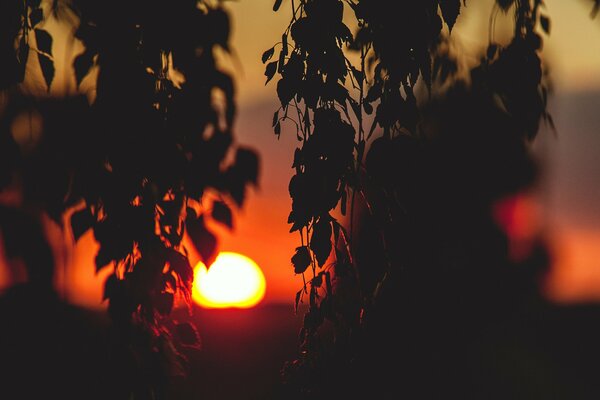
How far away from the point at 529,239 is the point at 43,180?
20.6 metres

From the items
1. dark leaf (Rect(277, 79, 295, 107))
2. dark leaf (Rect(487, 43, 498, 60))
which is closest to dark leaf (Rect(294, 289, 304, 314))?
dark leaf (Rect(277, 79, 295, 107))

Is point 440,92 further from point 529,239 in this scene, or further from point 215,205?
point 529,239

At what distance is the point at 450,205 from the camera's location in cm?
466

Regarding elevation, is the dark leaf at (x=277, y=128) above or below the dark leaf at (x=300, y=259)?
above

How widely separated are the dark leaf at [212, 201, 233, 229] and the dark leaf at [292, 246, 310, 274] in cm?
33

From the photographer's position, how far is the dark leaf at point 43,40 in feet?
5.96

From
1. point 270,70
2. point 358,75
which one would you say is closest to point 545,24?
point 358,75

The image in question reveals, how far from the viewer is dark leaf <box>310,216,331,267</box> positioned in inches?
66.1

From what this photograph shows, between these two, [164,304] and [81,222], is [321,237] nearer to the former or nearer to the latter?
[164,304]

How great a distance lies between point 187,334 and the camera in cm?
200

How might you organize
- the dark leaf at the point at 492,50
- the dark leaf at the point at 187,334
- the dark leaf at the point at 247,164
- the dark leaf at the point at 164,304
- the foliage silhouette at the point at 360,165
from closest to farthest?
the foliage silhouette at the point at 360,165, the dark leaf at the point at 164,304, the dark leaf at the point at 187,334, the dark leaf at the point at 247,164, the dark leaf at the point at 492,50

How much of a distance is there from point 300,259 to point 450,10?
63cm

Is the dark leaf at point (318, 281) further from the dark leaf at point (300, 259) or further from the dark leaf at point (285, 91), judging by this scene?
the dark leaf at point (285, 91)

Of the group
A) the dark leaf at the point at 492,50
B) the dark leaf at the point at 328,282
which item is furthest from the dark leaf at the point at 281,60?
the dark leaf at the point at 492,50
